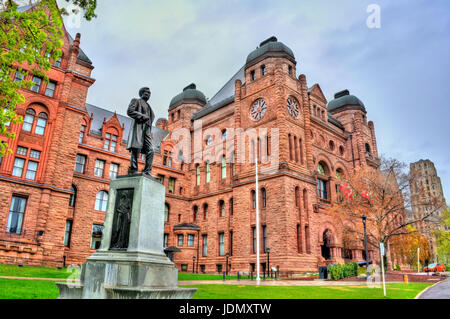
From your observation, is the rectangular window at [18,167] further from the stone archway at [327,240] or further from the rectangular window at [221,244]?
the stone archway at [327,240]

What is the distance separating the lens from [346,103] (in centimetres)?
4669

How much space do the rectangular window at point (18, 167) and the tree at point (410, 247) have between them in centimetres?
4349

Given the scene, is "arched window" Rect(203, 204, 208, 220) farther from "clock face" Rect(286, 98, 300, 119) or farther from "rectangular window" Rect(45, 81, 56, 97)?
"rectangular window" Rect(45, 81, 56, 97)

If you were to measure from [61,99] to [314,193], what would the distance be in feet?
85.7

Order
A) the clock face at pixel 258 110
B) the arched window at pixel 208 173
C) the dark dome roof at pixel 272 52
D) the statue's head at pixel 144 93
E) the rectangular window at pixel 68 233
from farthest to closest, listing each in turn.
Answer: the arched window at pixel 208 173 < the dark dome roof at pixel 272 52 < the clock face at pixel 258 110 < the rectangular window at pixel 68 233 < the statue's head at pixel 144 93

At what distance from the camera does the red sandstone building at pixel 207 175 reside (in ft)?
85.4

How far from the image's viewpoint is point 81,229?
1275 inches

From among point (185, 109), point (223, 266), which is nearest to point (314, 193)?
point (223, 266)

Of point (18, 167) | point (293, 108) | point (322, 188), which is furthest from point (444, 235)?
point (18, 167)

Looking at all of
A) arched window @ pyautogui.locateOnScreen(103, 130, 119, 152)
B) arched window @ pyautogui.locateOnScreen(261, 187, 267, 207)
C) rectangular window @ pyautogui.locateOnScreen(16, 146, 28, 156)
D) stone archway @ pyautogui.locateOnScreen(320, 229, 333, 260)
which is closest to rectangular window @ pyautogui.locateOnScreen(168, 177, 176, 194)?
arched window @ pyautogui.locateOnScreen(103, 130, 119, 152)

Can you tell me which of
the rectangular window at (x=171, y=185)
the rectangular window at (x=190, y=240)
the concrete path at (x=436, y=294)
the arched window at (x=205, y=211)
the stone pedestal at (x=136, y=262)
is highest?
the rectangular window at (x=171, y=185)

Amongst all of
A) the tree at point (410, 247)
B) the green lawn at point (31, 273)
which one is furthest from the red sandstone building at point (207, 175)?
the green lawn at point (31, 273)

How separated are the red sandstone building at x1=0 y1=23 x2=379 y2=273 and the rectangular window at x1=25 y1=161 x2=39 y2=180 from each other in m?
0.08
